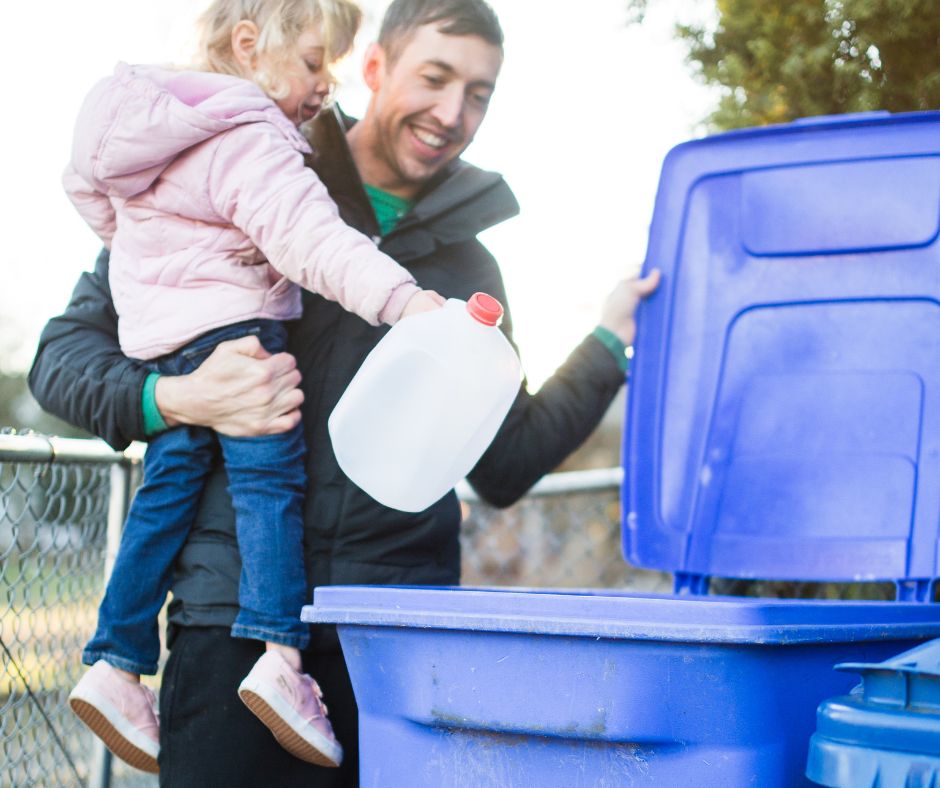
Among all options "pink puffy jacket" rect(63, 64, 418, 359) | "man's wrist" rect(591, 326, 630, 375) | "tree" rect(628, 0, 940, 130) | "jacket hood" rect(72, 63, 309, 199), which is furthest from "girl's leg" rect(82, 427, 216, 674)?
"tree" rect(628, 0, 940, 130)

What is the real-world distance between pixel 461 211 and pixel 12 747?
4.33 ft

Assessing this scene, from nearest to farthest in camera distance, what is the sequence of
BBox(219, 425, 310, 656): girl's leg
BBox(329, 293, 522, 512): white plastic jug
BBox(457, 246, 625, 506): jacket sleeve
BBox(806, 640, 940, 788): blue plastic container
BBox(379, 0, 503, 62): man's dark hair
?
BBox(806, 640, 940, 788): blue plastic container
BBox(329, 293, 522, 512): white plastic jug
BBox(219, 425, 310, 656): girl's leg
BBox(379, 0, 503, 62): man's dark hair
BBox(457, 246, 625, 506): jacket sleeve

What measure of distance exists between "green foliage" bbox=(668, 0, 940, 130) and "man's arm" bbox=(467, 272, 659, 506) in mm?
627

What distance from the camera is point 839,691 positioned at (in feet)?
4.70

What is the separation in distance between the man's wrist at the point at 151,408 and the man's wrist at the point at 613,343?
838mm

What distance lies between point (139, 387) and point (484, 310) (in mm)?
692

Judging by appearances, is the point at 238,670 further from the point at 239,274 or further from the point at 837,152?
the point at 837,152

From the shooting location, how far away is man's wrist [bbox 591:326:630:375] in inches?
87.2

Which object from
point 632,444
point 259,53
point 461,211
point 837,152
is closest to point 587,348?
point 632,444

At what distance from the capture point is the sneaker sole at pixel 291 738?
5.70ft

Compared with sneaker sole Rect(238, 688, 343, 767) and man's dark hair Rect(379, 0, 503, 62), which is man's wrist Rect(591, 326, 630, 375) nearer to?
man's dark hair Rect(379, 0, 503, 62)

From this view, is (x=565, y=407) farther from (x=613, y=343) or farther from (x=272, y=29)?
(x=272, y=29)

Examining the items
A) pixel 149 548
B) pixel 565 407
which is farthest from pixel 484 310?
pixel 149 548

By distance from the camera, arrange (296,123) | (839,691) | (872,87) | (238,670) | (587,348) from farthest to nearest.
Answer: (872,87), (587,348), (296,123), (238,670), (839,691)
